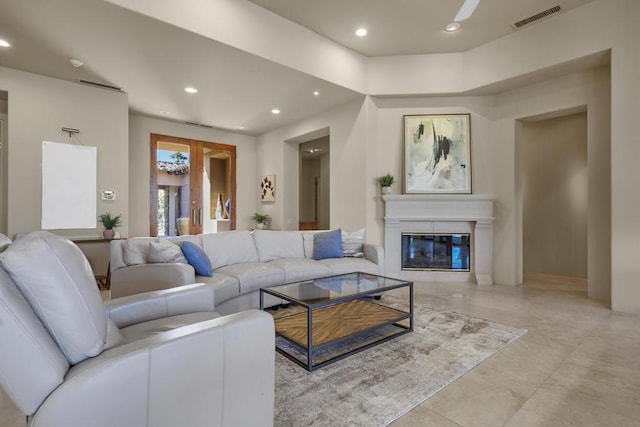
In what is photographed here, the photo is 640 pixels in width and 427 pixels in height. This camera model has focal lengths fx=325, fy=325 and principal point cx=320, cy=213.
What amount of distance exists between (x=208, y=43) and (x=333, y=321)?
10.5 ft

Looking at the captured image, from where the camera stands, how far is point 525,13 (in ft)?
13.2

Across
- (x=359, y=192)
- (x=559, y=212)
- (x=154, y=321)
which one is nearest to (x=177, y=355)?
(x=154, y=321)

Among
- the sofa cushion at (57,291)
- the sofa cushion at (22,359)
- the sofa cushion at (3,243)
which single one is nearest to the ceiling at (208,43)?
the sofa cushion at (3,243)

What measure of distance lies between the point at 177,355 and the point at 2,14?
4003 mm

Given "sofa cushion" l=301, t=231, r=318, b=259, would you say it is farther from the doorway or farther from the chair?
the doorway

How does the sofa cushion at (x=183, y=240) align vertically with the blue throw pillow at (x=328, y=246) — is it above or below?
above

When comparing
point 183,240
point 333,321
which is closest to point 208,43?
point 183,240

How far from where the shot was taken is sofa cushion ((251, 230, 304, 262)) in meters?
4.10

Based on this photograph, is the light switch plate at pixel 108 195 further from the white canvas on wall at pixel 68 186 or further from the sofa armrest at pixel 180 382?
the sofa armrest at pixel 180 382

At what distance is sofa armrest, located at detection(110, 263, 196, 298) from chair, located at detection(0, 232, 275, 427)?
139cm

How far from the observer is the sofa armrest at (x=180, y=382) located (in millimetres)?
1004

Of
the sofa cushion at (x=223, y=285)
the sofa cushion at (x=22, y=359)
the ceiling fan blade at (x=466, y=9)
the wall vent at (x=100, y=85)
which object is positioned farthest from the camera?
the wall vent at (x=100, y=85)

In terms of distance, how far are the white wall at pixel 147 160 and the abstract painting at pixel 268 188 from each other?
14.5 inches

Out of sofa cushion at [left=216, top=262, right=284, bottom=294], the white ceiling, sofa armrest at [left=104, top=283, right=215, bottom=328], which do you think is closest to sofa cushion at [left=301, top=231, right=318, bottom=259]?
sofa cushion at [left=216, top=262, right=284, bottom=294]
